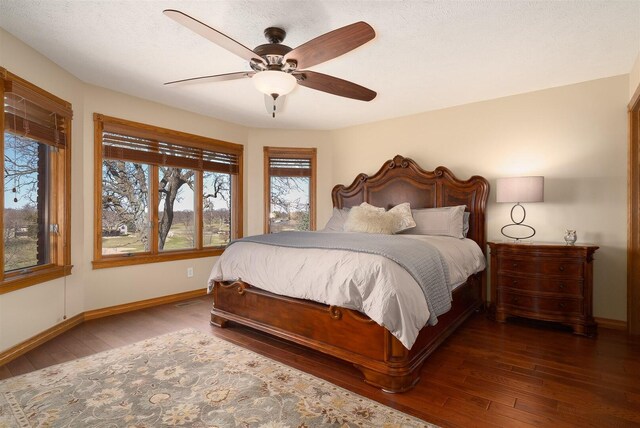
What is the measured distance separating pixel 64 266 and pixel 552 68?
16.2ft

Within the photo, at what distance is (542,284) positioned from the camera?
3174mm

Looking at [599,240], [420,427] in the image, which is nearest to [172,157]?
[420,427]

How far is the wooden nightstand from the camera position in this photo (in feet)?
9.87

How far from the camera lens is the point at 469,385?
2125 millimetres

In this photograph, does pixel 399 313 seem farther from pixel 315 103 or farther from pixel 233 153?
pixel 233 153

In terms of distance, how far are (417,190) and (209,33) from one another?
3.17 meters

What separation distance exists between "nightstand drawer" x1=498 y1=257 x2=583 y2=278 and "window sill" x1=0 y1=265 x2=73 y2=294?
168 inches

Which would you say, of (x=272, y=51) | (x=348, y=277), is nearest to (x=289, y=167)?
(x=272, y=51)

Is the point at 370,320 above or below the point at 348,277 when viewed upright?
below

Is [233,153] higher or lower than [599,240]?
higher

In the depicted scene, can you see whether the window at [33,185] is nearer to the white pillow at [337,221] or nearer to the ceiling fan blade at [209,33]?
the ceiling fan blade at [209,33]

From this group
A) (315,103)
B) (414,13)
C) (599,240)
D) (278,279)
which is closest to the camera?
(414,13)

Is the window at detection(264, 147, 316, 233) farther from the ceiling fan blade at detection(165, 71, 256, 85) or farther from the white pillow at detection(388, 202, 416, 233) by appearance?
the ceiling fan blade at detection(165, 71, 256, 85)

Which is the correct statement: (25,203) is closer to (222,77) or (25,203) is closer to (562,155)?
(222,77)
